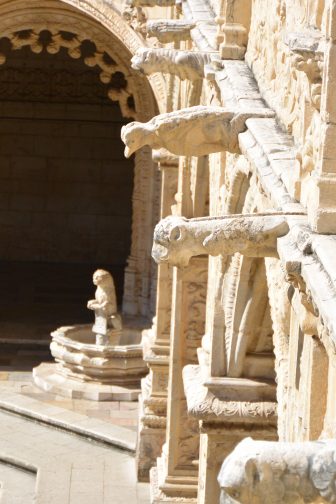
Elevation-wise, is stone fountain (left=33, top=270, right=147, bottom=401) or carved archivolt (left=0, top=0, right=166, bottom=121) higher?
carved archivolt (left=0, top=0, right=166, bottom=121)

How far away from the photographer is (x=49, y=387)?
48.4 feet

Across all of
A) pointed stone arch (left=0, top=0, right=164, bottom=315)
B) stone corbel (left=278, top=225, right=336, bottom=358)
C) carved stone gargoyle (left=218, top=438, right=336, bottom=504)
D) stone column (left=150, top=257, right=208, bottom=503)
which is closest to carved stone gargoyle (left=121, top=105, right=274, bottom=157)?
stone corbel (left=278, top=225, right=336, bottom=358)

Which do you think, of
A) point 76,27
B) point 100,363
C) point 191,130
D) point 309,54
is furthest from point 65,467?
point 309,54

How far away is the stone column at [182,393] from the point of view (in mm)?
10984

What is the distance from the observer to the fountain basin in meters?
14.5

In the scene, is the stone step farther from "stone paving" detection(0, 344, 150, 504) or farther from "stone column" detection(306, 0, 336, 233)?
"stone column" detection(306, 0, 336, 233)

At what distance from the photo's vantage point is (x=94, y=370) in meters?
14.6

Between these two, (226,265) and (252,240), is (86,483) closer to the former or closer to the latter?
(226,265)

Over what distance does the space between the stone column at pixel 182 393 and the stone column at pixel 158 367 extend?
1031 mm

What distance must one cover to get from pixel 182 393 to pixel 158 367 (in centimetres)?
185

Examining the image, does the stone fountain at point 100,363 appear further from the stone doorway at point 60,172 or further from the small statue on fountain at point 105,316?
the stone doorway at point 60,172

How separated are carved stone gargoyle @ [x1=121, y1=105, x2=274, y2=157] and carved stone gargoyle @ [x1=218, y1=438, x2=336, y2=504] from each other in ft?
10.9

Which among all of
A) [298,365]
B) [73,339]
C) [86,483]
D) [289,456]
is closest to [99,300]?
[73,339]

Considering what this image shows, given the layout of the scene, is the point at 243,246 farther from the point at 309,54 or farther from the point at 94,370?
the point at 94,370
